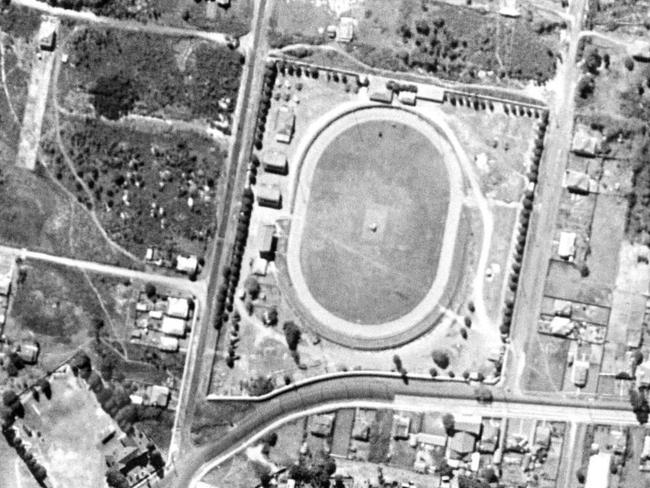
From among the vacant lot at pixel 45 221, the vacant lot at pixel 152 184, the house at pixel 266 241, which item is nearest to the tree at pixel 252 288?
Answer: the house at pixel 266 241

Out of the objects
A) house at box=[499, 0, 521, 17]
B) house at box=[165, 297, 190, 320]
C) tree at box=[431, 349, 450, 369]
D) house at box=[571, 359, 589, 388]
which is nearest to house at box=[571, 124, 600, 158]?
house at box=[499, 0, 521, 17]

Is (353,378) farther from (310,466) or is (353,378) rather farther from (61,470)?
(61,470)

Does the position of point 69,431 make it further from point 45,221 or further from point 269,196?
point 269,196

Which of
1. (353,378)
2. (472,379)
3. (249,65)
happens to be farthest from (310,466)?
(249,65)

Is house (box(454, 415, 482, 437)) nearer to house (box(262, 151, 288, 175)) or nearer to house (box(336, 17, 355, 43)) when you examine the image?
house (box(262, 151, 288, 175))

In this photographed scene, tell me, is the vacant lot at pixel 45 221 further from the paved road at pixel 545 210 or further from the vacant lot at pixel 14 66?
the paved road at pixel 545 210
